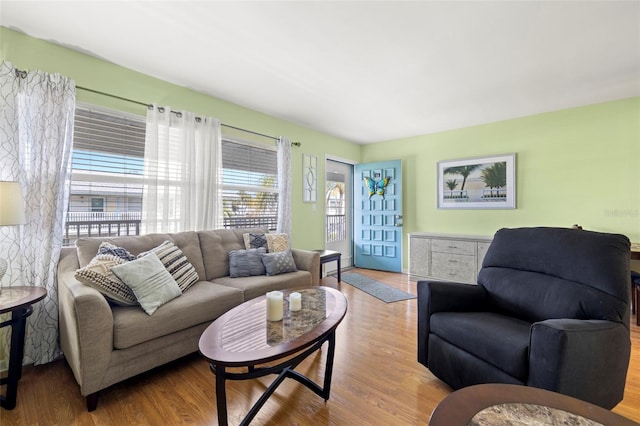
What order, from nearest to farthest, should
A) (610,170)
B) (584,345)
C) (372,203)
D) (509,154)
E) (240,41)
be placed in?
1. (584,345)
2. (240,41)
3. (610,170)
4. (509,154)
5. (372,203)

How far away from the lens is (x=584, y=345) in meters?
1.25

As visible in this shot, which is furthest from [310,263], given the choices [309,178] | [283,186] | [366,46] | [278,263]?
[366,46]

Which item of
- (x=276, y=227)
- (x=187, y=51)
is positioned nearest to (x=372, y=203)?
(x=276, y=227)

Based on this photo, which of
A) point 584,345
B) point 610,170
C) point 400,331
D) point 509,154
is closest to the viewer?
point 584,345

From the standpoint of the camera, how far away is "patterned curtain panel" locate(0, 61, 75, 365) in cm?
191

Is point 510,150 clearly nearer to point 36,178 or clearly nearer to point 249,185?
point 249,185

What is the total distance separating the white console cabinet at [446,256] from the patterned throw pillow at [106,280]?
3787mm

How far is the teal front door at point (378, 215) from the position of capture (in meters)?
4.92

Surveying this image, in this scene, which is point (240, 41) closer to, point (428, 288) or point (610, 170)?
point (428, 288)

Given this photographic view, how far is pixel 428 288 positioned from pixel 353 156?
12.8 ft

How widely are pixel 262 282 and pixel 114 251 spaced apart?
46.8 inches

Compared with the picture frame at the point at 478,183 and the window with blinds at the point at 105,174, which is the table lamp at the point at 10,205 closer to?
the window with blinds at the point at 105,174

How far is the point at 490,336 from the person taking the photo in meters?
1.49

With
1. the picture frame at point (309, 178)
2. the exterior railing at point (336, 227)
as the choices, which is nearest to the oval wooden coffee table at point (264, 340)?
the picture frame at point (309, 178)
